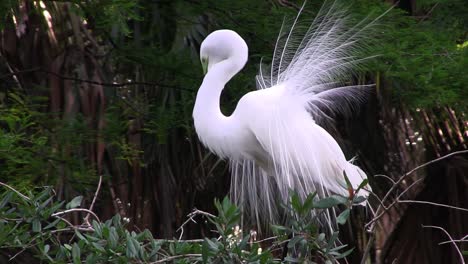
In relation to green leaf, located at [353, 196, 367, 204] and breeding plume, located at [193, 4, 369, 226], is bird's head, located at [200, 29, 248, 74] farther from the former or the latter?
green leaf, located at [353, 196, 367, 204]

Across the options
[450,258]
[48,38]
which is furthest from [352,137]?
[48,38]

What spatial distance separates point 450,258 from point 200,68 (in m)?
1.28

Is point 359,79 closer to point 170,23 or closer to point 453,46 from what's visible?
point 453,46

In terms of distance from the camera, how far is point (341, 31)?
131 inches

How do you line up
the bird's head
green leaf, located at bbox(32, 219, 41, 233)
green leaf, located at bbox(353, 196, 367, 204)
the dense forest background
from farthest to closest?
the dense forest background → the bird's head → green leaf, located at bbox(32, 219, 41, 233) → green leaf, located at bbox(353, 196, 367, 204)

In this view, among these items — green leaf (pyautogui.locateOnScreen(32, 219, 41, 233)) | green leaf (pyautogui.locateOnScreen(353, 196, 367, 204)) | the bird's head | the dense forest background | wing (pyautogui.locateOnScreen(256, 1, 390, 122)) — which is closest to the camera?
green leaf (pyautogui.locateOnScreen(353, 196, 367, 204))

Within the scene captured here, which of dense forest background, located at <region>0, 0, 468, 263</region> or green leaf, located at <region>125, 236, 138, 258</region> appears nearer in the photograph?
green leaf, located at <region>125, 236, 138, 258</region>

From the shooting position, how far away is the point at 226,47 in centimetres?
306

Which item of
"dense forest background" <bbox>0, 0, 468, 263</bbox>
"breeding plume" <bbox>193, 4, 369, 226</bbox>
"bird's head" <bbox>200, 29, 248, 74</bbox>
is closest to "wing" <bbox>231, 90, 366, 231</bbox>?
"breeding plume" <bbox>193, 4, 369, 226</bbox>

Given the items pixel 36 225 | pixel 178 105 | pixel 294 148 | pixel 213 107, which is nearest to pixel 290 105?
pixel 294 148

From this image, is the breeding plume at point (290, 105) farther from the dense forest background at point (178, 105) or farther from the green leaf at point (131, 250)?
the green leaf at point (131, 250)

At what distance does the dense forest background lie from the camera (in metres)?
3.42

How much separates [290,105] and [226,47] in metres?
0.30

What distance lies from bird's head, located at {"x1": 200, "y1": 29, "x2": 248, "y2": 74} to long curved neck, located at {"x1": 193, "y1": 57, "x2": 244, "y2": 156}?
0.05ft
